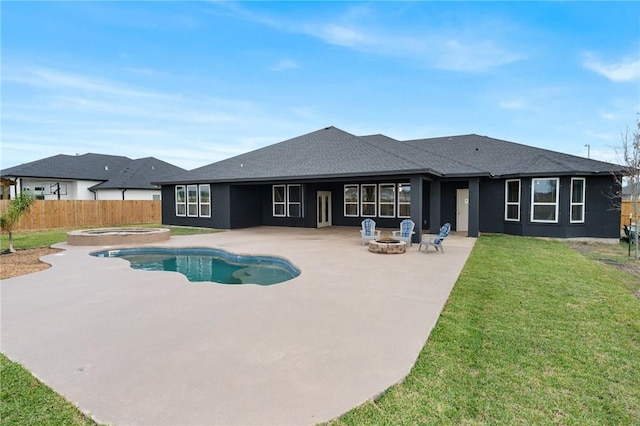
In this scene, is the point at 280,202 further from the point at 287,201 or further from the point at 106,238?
the point at 106,238

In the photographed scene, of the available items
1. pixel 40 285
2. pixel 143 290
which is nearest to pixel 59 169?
pixel 40 285

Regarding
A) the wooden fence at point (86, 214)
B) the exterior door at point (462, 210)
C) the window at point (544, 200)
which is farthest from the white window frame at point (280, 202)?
the window at point (544, 200)

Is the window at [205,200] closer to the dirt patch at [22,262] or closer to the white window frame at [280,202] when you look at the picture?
the white window frame at [280,202]

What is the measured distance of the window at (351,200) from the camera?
1777 cm

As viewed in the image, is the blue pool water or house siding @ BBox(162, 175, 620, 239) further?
house siding @ BBox(162, 175, 620, 239)

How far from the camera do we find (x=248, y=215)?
728 inches

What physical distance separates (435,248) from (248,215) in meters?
10.8

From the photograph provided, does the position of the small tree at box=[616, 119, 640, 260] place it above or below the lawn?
above

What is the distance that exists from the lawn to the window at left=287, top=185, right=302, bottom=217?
12.5 m

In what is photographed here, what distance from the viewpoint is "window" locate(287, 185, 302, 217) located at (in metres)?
18.1

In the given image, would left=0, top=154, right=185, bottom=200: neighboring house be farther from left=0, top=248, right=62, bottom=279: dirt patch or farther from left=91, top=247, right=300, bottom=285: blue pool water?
left=91, top=247, right=300, bottom=285: blue pool water

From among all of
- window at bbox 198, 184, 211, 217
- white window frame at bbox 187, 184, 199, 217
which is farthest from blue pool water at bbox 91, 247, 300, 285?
white window frame at bbox 187, 184, 199, 217

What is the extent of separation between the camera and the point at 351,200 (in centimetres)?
1792

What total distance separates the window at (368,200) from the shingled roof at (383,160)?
83.8 inches
